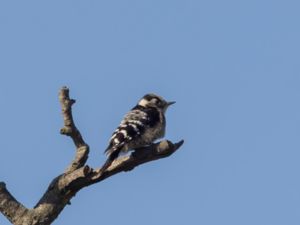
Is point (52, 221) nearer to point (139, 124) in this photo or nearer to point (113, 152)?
point (113, 152)

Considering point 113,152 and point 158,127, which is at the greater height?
point 158,127

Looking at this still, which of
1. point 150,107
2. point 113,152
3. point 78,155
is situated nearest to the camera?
point 78,155

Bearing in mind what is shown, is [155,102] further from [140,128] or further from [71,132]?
[71,132]

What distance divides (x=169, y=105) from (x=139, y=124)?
1819mm

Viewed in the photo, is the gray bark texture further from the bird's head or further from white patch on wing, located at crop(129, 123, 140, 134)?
the bird's head

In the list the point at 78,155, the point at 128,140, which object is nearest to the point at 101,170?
the point at 78,155

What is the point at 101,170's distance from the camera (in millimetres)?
6219

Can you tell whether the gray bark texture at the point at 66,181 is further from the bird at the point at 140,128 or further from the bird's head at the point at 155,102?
the bird's head at the point at 155,102

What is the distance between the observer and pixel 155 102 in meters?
10.2

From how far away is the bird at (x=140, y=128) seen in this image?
25.1 feet

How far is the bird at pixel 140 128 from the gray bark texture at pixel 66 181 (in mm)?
226

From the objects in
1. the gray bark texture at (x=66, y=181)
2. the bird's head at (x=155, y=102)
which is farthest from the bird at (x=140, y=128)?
the gray bark texture at (x=66, y=181)

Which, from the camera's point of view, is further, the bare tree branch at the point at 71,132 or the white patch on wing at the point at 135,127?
the white patch on wing at the point at 135,127

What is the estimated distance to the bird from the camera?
25.1ft
